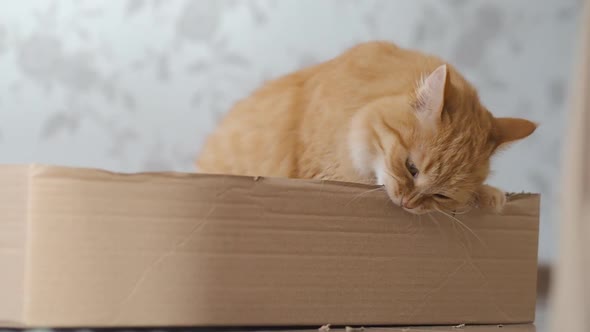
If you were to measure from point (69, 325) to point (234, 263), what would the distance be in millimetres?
287

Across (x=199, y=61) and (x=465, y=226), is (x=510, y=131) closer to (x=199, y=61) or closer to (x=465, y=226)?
(x=465, y=226)

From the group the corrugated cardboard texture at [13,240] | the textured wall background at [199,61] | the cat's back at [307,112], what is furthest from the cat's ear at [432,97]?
the textured wall background at [199,61]

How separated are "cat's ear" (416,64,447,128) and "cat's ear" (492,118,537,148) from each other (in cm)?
19

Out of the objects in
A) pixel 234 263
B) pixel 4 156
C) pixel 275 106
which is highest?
pixel 275 106

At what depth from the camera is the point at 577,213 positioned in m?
0.66

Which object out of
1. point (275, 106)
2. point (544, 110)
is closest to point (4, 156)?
point (275, 106)

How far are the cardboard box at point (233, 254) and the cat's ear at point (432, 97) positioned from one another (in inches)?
8.2

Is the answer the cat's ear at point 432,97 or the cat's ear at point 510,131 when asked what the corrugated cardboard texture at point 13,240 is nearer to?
the cat's ear at point 432,97

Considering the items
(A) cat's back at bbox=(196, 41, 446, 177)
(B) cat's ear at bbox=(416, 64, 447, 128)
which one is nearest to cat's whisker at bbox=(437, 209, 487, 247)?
(B) cat's ear at bbox=(416, 64, 447, 128)

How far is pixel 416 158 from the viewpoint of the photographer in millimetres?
1414

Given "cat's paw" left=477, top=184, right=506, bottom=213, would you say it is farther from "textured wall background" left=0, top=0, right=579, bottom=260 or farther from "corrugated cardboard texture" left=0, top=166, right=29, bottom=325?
"textured wall background" left=0, top=0, right=579, bottom=260

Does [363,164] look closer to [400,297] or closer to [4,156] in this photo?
[400,297]

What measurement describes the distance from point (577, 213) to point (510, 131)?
90 centimetres

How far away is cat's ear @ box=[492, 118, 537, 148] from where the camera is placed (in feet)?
4.95
